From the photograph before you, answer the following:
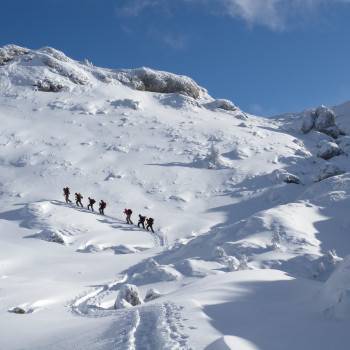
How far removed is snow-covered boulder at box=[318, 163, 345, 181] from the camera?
3048cm

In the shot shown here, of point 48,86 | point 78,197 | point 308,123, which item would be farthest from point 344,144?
point 48,86

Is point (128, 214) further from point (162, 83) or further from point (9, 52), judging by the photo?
point (9, 52)

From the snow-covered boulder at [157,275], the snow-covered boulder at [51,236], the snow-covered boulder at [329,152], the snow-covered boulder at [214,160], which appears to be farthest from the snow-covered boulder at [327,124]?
the snow-covered boulder at [157,275]

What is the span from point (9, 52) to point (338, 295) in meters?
58.0

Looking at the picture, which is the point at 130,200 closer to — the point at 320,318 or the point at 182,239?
the point at 182,239

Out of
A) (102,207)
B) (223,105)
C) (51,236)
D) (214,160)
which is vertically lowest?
(51,236)

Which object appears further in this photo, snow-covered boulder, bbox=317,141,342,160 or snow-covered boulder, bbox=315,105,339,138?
snow-covered boulder, bbox=315,105,339,138

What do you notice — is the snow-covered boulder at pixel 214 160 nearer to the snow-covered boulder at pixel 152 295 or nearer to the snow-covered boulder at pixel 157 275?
the snow-covered boulder at pixel 157 275

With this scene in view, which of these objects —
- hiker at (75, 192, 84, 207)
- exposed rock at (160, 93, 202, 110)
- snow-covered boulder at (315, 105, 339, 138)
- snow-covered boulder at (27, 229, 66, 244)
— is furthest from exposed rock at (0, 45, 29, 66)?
snow-covered boulder at (315, 105, 339, 138)

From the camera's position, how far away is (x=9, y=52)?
175ft

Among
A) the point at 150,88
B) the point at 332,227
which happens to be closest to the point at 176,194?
the point at 332,227

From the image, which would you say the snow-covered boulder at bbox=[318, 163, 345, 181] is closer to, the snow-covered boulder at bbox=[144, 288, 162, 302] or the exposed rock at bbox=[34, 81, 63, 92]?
the snow-covered boulder at bbox=[144, 288, 162, 302]

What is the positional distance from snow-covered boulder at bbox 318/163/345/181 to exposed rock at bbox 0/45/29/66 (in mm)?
45275

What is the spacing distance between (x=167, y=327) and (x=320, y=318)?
2.88 metres
